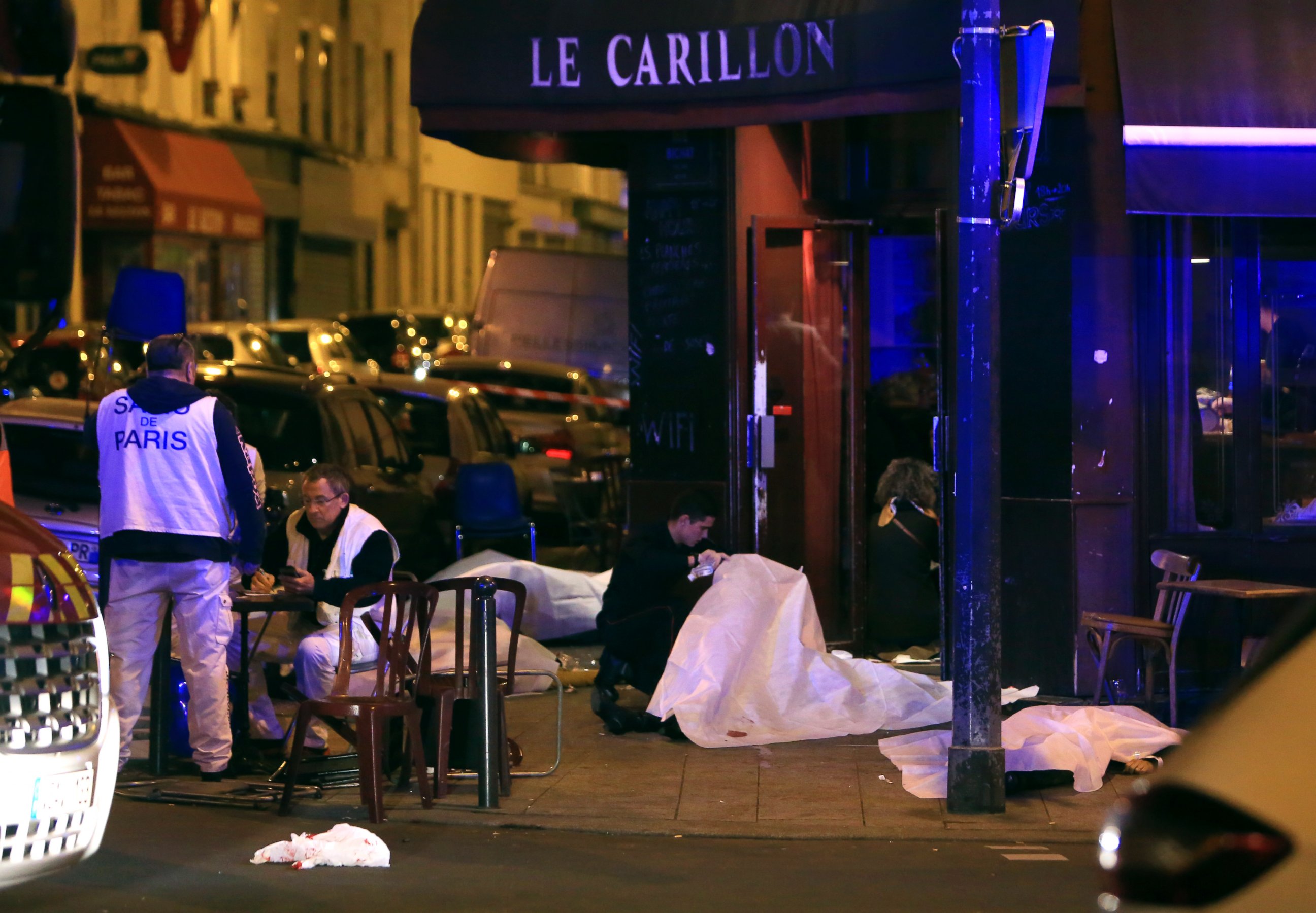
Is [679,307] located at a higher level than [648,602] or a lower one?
higher

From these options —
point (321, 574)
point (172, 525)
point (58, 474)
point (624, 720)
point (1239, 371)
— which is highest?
point (1239, 371)

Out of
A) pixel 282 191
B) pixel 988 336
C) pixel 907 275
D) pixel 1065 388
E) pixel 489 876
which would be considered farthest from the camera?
pixel 282 191

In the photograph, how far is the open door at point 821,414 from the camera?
11266 millimetres

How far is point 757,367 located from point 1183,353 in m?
2.51

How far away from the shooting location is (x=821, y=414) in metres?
11.5

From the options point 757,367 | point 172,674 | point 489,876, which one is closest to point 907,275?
point 757,367

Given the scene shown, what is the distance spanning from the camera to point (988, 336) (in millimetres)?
7383

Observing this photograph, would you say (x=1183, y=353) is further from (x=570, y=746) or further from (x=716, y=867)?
(x=716, y=867)

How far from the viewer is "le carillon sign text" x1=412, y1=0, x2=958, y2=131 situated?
10.0 metres

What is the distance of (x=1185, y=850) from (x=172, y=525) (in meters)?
5.89

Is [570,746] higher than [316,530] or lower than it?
lower

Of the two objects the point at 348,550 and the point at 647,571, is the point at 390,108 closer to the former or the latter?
the point at 647,571

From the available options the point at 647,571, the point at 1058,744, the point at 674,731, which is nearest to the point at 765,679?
the point at 674,731

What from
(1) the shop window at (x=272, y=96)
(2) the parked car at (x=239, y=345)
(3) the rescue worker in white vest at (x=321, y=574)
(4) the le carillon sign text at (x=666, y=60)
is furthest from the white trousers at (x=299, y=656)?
(1) the shop window at (x=272, y=96)
